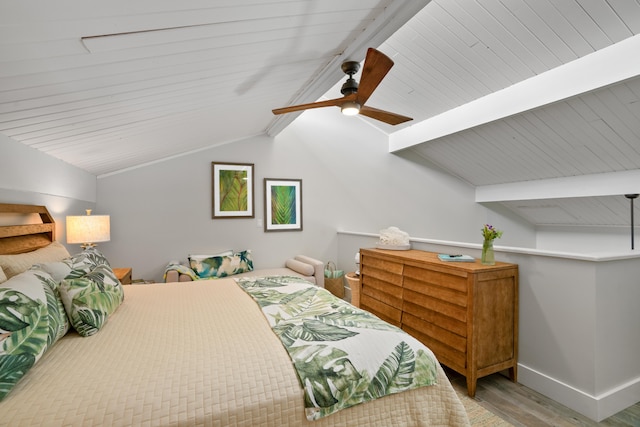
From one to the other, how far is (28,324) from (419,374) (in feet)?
4.90

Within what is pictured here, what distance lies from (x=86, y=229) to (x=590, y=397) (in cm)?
387

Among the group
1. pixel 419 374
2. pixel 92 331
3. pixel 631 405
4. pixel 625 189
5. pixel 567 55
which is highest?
pixel 567 55

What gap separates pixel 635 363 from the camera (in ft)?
6.98

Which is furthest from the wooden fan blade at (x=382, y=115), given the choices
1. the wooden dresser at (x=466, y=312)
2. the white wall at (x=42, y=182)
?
the white wall at (x=42, y=182)

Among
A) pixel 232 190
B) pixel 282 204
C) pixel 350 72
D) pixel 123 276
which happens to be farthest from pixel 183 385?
pixel 282 204

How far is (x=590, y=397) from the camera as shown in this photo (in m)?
1.95

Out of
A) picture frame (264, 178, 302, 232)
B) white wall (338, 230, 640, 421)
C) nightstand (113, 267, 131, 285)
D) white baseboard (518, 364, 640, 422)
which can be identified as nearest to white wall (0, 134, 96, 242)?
nightstand (113, 267, 131, 285)

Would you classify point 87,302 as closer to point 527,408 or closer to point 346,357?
point 346,357

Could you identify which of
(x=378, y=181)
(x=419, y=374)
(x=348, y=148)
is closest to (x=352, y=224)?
(x=378, y=181)

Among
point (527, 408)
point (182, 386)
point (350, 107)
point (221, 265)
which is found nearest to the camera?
point (182, 386)

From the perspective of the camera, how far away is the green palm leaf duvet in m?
1.17

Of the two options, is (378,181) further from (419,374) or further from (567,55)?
(419,374)

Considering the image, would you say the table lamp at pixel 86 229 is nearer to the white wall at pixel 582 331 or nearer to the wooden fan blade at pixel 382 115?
the wooden fan blade at pixel 382 115

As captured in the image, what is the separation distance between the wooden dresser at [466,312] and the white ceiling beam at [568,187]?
249 cm
